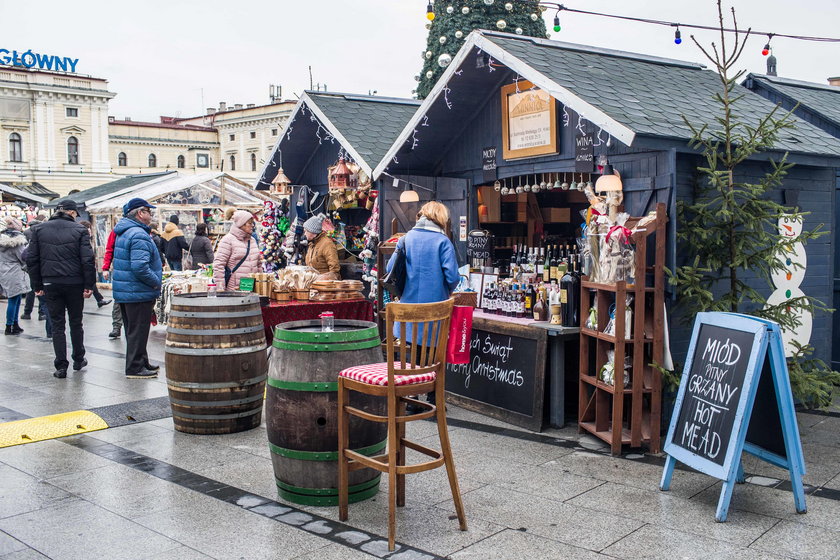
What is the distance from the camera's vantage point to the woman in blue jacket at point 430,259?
6340 mm

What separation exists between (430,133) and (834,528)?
5537 mm

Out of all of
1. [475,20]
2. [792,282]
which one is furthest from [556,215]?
[475,20]

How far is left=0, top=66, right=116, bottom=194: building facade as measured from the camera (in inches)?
1973

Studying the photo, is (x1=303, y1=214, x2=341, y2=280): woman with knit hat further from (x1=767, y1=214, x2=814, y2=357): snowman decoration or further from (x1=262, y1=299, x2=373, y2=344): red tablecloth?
(x1=767, y1=214, x2=814, y2=357): snowman decoration

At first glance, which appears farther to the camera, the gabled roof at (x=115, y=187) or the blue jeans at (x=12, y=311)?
the gabled roof at (x=115, y=187)

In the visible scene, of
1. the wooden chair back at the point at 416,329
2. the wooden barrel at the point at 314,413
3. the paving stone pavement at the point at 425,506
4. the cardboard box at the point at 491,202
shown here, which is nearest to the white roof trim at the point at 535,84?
the cardboard box at the point at 491,202

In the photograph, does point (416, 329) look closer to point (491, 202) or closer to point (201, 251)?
point (491, 202)

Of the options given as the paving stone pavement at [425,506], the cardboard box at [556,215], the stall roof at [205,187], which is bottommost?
the paving stone pavement at [425,506]

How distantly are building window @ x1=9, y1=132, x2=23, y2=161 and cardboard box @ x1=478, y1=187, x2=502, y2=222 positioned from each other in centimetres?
5039

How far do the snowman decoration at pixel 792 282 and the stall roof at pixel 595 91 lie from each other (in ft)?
2.24

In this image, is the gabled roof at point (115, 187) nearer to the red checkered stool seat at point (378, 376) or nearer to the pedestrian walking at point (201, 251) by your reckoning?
the pedestrian walking at point (201, 251)

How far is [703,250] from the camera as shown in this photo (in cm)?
589

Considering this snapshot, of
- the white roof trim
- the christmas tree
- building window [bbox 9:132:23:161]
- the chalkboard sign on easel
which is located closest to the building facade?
building window [bbox 9:132:23:161]

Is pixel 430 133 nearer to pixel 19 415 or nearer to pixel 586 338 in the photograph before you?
pixel 586 338
